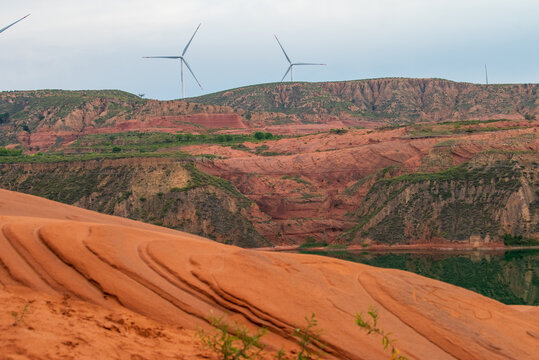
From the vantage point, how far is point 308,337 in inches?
443

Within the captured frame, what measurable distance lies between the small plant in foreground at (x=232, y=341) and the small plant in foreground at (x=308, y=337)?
0.79m

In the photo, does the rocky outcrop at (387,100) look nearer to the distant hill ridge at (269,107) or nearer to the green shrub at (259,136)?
the distant hill ridge at (269,107)

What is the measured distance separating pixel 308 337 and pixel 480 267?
42210mm

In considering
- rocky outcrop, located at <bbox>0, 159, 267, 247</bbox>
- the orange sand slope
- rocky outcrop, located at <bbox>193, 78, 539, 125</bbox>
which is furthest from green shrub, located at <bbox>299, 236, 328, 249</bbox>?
rocky outcrop, located at <bbox>193, 78, 539, 125</bbox>

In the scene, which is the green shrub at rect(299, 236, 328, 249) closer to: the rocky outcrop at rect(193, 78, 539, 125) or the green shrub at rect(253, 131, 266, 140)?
the green shrub at rect(253, 131, 266, 140)

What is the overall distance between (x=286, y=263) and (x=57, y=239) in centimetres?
501

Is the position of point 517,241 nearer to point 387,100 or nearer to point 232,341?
point 232,341

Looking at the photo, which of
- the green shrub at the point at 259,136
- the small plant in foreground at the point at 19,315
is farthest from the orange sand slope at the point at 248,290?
the green shrub at the point at 259,136

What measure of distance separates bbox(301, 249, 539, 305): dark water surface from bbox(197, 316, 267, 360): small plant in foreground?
976 inches

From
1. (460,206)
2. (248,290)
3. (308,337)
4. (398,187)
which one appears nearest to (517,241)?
(460,206)

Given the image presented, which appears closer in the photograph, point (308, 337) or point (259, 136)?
point (308, 337)

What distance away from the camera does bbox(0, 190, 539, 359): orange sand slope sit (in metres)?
11.7

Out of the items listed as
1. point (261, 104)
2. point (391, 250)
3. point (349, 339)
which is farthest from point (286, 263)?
point (261, 104)

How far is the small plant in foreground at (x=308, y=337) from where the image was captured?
11180 mm
